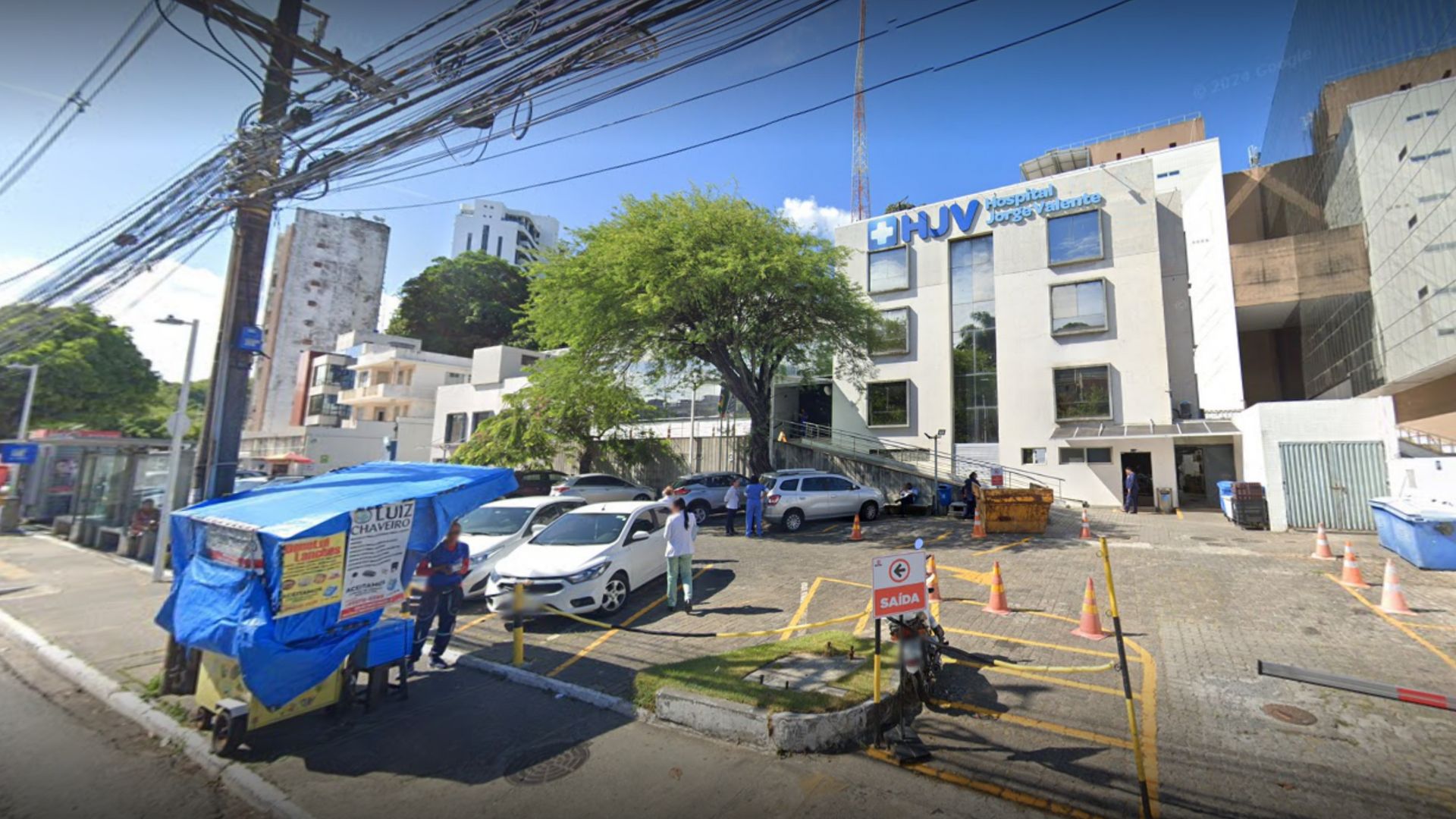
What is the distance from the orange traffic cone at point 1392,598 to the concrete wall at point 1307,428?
8191 mm

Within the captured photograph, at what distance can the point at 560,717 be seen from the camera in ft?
18.6

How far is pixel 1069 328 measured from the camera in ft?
80.7

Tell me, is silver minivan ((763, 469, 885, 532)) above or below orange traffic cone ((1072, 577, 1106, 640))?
above

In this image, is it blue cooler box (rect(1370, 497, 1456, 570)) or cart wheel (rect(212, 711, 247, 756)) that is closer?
cart wheel (rect(212, 711, 247, 756))

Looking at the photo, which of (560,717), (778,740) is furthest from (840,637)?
(560,717)

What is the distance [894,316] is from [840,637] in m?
23.7

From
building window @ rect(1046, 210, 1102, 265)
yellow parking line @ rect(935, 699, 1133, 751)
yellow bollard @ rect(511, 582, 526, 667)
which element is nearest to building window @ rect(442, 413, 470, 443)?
yellow bollard @ rect(511, 582, 526, 667)

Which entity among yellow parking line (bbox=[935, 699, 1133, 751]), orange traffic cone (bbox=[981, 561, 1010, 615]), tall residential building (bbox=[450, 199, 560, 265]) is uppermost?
tall residential building (bbox=[450, 199, 560, 265])

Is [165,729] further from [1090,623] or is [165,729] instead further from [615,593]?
[1090,623]

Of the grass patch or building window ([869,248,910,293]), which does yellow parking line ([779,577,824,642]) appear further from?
building window ([869,248,910,293])

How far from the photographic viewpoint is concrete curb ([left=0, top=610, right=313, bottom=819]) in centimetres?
431

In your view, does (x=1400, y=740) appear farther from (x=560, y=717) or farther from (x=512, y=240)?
(x=512, y=240)

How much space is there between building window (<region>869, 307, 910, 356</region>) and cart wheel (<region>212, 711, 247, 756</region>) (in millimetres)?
25130

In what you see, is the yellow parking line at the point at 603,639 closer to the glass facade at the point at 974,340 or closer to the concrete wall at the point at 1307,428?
the concrete wall at the point at 1307,428
